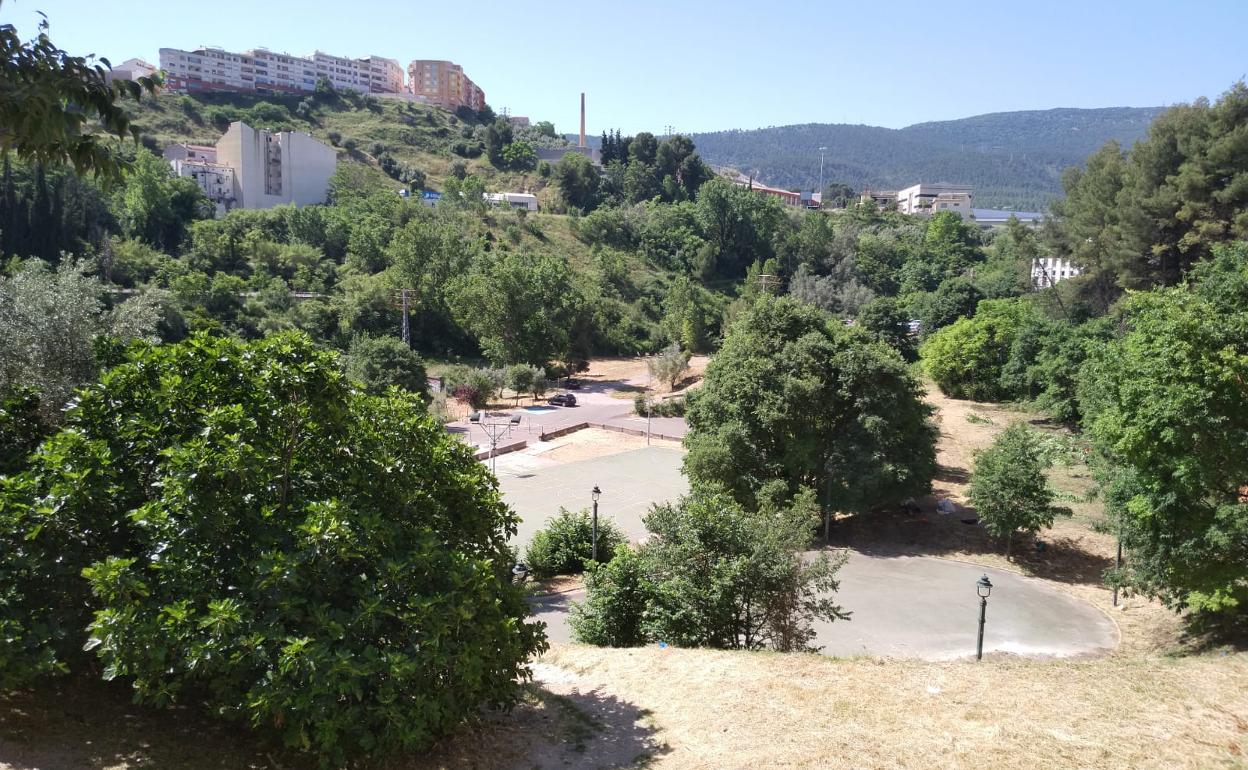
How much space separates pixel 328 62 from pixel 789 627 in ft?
448

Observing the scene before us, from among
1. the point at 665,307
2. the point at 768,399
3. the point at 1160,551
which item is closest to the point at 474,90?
the point at 665,307

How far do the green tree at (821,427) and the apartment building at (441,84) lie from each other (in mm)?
113202

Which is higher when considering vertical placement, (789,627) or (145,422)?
(145,422)

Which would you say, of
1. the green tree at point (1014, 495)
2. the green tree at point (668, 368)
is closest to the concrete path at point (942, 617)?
the green tree at point (1014, 495)

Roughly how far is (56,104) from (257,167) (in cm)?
7649

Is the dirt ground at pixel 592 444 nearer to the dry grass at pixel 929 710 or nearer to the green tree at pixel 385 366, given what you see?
the green tree at pixel 385 366

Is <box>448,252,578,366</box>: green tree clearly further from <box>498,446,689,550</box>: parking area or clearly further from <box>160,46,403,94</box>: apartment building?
<box>160,46,403,94</box>: apartment building

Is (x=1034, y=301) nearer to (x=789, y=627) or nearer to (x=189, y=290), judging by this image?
(x=789, y=627)

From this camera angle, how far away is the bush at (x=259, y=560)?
602 centimetres

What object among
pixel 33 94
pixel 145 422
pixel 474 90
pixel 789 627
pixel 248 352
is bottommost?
pixel 789 627

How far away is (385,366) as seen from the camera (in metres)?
34.1

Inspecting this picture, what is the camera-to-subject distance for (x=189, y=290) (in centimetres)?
4575

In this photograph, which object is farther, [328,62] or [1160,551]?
[328,62]

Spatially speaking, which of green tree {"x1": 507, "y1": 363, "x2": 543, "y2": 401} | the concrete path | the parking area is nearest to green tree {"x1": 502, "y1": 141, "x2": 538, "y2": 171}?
green tree {"x1": 507, "y1": 363, "x2": 543, "y2": 401}
